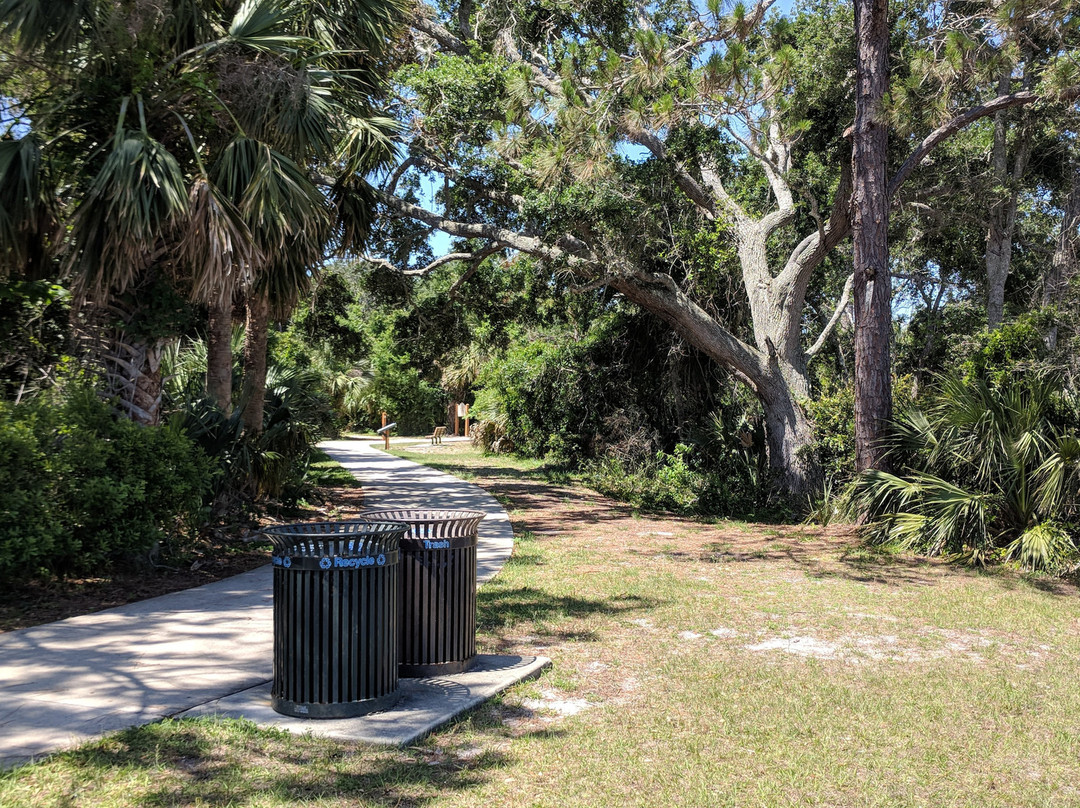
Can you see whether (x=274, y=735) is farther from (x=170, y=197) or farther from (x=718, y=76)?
(x=718, y=76)

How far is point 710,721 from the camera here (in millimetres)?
4973

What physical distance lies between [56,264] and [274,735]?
263 inches

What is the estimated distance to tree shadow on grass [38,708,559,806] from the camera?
3785 mm

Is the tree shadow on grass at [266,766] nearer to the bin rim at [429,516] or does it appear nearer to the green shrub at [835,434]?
the bin rim at [429,516]

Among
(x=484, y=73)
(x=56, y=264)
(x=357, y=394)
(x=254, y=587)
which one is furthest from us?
(x=357, y=394)

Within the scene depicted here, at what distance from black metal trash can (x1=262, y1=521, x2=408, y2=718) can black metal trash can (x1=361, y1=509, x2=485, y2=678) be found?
671mm

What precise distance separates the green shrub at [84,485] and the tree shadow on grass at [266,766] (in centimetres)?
324

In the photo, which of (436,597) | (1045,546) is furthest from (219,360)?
(1045,546)

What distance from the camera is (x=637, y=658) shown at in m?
6.26

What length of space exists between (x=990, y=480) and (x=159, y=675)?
9.46 meters

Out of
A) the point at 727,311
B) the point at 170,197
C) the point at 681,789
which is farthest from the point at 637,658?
the point at 727,311

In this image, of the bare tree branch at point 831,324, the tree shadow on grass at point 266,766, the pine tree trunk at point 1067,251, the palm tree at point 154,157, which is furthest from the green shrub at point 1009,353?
the tree shadow on grass at point 266,766

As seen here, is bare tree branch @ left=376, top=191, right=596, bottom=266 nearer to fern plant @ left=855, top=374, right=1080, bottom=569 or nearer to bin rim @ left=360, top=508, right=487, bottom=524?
fern plant @ left=855, top=374, right=1080, bottom=569

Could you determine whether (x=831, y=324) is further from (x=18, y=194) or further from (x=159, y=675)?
(x=159, y=675)
